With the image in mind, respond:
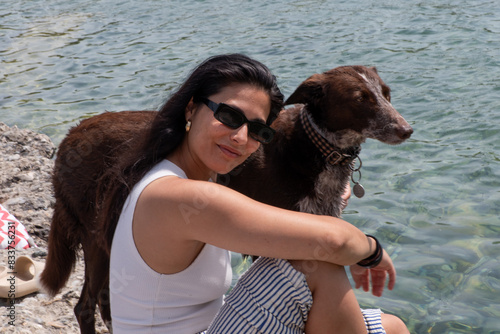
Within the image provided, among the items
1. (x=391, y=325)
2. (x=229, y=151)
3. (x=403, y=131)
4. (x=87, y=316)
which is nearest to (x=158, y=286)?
(x=229, y=151)

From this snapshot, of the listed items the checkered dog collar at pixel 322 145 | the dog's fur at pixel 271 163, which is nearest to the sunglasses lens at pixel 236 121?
the dog's fur at pixel 271 163

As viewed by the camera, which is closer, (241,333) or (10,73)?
(241,333)

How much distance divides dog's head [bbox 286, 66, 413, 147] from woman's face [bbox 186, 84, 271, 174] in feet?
4.46

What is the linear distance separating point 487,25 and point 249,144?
7.66m

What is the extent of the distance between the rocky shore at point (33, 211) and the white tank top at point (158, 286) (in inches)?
50.6

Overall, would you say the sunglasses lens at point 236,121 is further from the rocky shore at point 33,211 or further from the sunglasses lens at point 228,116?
the rocky shore at point 33,211

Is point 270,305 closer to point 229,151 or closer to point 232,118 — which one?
point 229,151

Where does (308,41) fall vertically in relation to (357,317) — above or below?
below

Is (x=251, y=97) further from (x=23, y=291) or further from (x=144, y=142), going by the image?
(x=23, y=291)

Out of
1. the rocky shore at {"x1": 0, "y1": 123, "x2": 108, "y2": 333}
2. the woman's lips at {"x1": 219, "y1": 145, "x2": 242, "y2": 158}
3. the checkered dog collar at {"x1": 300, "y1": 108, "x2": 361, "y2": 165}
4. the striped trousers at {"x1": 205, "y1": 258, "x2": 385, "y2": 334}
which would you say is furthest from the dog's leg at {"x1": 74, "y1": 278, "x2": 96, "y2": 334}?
the checkered dog collar at {"x1": 300, "y1": 108, "x2": 361, "y2": 165}

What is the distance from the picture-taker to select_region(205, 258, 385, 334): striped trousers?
85.0 inches

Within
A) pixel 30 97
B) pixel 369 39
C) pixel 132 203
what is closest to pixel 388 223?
pixel 132 203

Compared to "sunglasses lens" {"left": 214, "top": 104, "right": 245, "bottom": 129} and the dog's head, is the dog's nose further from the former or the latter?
"sunglasses lens" {"left": 214, "top": 104, "right": 245, "bottom": 129}

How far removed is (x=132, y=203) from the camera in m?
2.15
